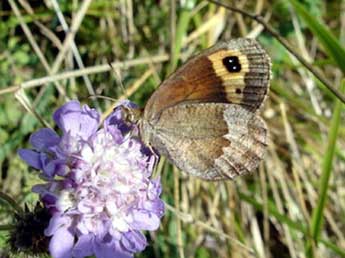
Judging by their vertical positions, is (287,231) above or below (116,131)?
below

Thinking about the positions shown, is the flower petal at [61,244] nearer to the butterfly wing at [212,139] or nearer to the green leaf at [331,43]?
the butterfly wing at [212,139]

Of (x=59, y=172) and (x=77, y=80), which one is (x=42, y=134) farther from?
(x=77, y=80)

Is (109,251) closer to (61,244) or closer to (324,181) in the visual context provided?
(61,244)

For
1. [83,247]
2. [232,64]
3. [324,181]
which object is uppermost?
[232,64]

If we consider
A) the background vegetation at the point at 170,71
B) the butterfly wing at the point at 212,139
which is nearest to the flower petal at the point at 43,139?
the butterfly wing at the point at 212,139

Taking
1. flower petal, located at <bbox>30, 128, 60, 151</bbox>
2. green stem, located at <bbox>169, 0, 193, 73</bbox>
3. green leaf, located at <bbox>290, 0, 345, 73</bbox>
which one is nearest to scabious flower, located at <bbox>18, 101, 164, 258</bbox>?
flower petal, located at <bbox>30, 128, 60, 151</bbox>

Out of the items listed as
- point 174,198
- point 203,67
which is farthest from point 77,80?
point 203,67

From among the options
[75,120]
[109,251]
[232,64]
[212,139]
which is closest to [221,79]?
[232,64]
